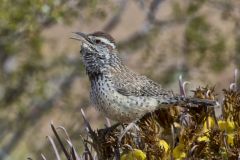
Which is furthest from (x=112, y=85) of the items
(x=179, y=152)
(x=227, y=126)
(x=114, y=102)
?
(x=179, y=152)

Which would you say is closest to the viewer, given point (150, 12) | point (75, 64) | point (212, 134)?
point (212, 134)

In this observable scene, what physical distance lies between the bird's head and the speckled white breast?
9 centimetres

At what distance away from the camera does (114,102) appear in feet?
15.0

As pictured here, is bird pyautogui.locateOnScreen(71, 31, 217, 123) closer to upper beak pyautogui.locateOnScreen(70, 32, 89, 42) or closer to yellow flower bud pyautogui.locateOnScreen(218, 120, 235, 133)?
upper beak pyautogui.locateOnScreen(70, 32, 89, 42)

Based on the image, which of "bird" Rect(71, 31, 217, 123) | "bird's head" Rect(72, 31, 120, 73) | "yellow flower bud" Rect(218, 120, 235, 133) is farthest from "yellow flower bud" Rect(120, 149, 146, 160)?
"bird's head" Rect(72, 31, 120, 73)

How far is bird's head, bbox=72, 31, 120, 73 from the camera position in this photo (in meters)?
4.53

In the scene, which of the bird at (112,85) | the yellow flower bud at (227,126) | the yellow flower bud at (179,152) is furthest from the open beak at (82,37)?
the yellow flower bud at (179,152)

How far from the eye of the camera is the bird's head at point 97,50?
4.53 metres

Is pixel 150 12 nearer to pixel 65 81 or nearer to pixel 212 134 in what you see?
pixel 65 81

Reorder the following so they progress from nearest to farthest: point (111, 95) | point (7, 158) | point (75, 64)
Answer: point (111, 95) → point (7, 158) → point (75, 64)

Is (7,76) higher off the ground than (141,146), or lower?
higher

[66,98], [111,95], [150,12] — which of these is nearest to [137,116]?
[111,95]

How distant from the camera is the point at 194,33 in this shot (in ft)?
27.4

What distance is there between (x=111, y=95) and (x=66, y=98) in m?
4.52
